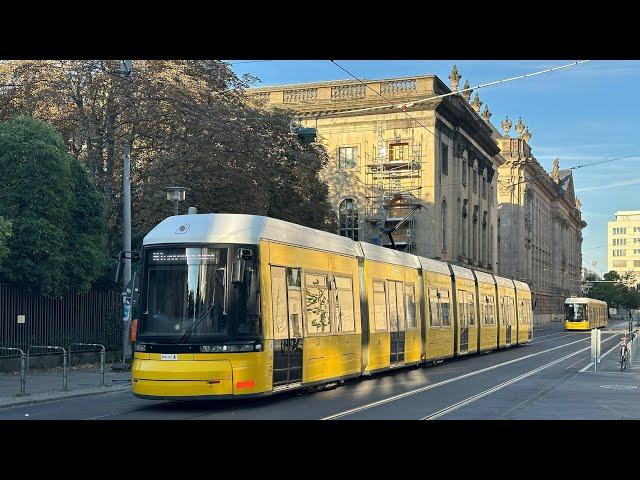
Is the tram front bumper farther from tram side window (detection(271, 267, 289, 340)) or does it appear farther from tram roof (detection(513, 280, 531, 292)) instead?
tram roof (detection(513, 280, 531, 292))

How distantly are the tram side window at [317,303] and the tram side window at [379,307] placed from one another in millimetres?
3481

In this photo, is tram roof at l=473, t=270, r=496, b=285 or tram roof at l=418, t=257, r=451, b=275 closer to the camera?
tram roof at l=418, t=257, r=451, b=275

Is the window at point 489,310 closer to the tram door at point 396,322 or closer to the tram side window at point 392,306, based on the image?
the tram door at point 396,322

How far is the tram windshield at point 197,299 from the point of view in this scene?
48.3 ft

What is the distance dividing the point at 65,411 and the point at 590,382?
13.3 metres

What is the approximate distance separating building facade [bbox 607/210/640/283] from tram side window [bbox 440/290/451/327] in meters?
153

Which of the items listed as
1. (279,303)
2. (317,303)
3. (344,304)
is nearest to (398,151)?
(344,304)

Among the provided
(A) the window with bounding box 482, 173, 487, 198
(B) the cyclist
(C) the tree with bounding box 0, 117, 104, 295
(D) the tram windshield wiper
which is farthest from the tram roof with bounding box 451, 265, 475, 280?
(A) the window with bounding box 482, 173, 487, 198

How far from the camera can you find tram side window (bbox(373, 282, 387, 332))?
21.6 metres

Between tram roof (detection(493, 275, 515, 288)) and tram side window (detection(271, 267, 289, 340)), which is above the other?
tram roof (detection(493, 275, 515, 288))

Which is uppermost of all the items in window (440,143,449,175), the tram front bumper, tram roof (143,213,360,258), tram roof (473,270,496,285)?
window (440,143,449,175)
